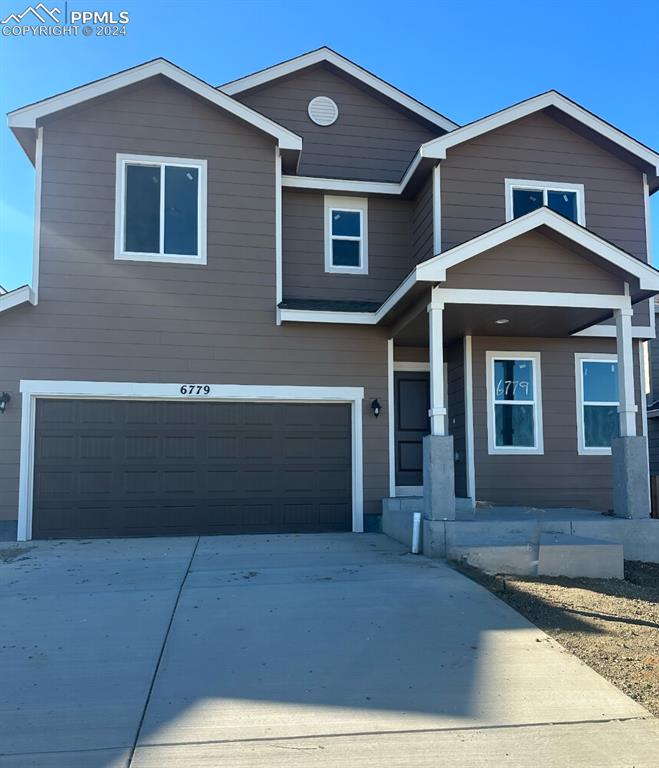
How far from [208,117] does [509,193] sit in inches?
199

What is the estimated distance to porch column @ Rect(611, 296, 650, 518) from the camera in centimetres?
877

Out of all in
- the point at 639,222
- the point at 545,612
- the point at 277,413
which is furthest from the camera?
the point at 639,222

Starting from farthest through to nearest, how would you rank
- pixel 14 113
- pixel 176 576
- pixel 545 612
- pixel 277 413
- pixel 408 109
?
pixel 408 109 → pixel 277 413 → pixel 14 113 → pixel 176 576 → pixel 545 612

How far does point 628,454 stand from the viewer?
875 centimetres

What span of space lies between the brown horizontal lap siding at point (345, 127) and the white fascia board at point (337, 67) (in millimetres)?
154

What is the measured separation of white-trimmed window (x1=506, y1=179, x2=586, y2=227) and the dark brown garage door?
14.7 ft

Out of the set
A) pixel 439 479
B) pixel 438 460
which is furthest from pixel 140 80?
pixel 439 479

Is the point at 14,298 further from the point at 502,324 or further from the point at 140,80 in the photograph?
the point at 502,324

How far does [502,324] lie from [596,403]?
262cm

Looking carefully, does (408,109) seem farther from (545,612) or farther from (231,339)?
(545,612)

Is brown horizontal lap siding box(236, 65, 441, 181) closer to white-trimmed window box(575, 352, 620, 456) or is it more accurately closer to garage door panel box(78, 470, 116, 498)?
white-trimmed window box(575, 352, 620, 456)

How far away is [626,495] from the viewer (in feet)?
28.8

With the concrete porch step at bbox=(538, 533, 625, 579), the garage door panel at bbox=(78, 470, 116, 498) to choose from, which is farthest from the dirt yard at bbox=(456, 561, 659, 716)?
the garage door panel at bbox=(78, 470, 116, 498)

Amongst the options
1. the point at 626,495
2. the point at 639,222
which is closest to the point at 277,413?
the point at 626,495
